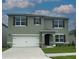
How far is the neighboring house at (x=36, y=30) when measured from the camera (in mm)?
26000

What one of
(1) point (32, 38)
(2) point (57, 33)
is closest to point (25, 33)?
(1) point (32, 38)

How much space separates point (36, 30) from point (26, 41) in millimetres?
1965

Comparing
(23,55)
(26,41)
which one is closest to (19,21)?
(26,41)

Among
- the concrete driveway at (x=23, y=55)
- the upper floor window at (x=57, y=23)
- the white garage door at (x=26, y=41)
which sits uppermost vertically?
the upper floor window at (x=57, y=23)

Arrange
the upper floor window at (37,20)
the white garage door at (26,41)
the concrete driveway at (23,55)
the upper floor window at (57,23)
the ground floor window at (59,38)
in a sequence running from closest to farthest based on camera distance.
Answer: the concrete driveway at (23,55) → the white garage door at (26,41) → the upper floor window at (37,20) → the ground floor window at (59,38) → the upper floor window at (57,23)

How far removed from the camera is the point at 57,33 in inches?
1094

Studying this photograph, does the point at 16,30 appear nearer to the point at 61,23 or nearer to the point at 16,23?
the point at 16,23

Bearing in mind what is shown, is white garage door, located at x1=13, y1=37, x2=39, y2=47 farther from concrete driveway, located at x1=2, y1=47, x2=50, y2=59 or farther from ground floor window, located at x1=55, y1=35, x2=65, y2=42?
concrete driveway, located at x1=2, y1=47, x2=50, y2=59

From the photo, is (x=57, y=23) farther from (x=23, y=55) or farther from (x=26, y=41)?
(x=23, y=55)

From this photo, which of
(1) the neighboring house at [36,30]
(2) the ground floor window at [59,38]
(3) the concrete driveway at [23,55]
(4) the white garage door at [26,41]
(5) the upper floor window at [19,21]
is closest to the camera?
(3) the concrete driveway at [23,55]

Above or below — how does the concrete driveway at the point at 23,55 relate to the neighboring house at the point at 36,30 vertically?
below

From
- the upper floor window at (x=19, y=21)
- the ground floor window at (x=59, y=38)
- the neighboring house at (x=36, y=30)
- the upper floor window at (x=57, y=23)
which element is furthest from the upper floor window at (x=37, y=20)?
the ground floor window at (x=59, y=38)

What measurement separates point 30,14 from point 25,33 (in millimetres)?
2406

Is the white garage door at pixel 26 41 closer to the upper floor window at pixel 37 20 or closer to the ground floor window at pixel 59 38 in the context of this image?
the upper floor window at pixel 37 20
